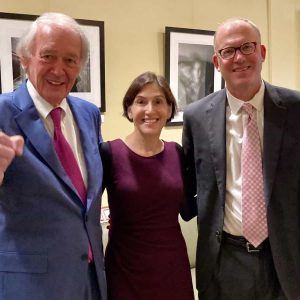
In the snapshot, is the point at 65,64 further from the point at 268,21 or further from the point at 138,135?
the point at 268,21

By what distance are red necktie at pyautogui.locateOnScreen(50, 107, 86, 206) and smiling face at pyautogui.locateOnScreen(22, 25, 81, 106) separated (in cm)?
6

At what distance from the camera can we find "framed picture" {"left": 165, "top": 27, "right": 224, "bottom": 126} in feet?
10.0

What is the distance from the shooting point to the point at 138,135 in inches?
72.1

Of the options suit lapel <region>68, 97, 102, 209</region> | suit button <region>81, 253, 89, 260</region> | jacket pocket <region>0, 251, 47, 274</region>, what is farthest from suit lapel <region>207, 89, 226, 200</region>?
jacket pocket <region>0, 251, 47, 274</region>

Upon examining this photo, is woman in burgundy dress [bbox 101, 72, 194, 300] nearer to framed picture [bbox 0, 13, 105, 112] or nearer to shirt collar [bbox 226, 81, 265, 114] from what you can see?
shirt collar [bbox 226, 81, 265, 114]

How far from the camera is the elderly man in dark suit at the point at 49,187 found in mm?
1305

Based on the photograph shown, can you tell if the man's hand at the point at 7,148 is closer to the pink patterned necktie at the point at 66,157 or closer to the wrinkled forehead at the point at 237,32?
the pink patterned necktie at the point at 66,157

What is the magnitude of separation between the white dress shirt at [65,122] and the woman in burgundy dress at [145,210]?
24cm

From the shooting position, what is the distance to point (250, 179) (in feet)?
5.39

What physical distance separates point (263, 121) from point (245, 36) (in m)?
0.36

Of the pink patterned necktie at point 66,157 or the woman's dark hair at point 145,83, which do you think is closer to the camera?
the pink patterned necktie at point 66,157

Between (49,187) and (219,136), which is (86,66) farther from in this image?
(49,187)

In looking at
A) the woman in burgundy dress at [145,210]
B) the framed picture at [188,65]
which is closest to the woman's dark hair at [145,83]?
the woman in burgundy dress at [145,210]

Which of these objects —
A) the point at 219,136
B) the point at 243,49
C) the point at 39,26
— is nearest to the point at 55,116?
the point at 39,26
